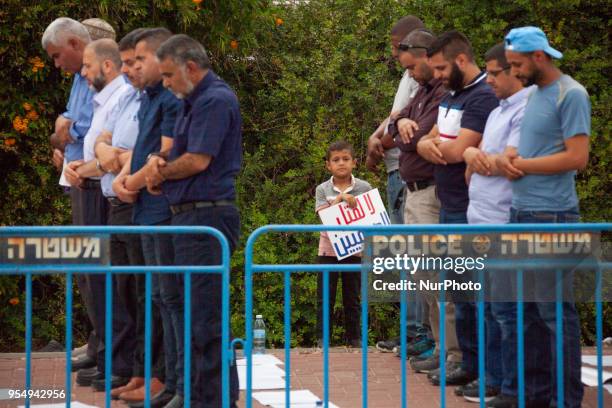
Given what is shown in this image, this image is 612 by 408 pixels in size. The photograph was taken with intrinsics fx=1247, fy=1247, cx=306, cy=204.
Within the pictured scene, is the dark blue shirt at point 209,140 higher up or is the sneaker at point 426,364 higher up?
the dark blue shirt at point 209,140

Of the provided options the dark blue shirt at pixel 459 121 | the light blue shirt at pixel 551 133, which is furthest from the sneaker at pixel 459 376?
the light blue shirt at pixel 551 133

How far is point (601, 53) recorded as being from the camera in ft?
43.8

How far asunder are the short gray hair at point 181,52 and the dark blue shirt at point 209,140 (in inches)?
4.3

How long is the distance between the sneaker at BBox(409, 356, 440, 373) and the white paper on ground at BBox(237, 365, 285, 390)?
93cm

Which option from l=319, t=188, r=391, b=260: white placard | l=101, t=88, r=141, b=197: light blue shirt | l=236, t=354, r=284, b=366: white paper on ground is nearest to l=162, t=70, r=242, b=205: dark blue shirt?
l=101, t=88, r=141, b=197: light blue shirt

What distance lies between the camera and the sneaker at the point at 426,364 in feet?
28.3

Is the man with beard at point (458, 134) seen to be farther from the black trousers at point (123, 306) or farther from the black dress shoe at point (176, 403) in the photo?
the black trousers at point (123, 306)

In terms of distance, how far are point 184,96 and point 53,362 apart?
326cm

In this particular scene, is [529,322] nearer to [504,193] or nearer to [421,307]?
[504,193]

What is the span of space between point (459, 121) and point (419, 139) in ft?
1.46

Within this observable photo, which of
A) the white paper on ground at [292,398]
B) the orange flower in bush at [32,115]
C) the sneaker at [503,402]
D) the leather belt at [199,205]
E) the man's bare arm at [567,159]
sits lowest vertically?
the white paper on ground at [292,398]

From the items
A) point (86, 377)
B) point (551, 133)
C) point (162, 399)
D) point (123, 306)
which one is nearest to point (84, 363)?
point (86, 377)

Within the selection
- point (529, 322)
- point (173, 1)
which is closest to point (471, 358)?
point (529, 322)

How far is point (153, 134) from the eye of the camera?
7.48 m
